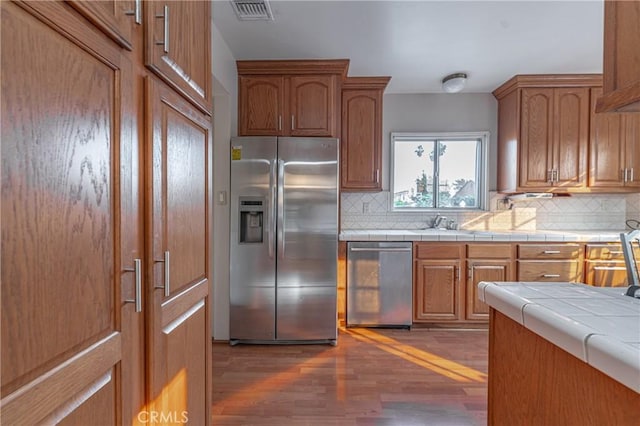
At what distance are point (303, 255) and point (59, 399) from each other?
2.17m

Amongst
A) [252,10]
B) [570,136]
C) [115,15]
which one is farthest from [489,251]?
[115,15]

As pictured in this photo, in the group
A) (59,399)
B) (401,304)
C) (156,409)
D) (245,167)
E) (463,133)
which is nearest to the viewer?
(59,399)

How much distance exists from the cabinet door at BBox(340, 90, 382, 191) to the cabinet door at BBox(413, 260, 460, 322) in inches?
38.3

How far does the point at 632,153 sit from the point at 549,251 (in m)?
1.36

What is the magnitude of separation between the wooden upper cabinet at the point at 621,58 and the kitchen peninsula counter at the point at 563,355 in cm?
54

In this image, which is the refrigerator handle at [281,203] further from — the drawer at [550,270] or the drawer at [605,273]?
the drawer at [605,273]

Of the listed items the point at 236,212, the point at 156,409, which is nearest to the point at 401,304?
the point at 236,212

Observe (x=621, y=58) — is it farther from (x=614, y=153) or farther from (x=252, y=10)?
(x=614, y=153)

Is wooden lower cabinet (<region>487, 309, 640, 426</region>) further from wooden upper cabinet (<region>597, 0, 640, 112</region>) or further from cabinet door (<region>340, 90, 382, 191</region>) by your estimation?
cabinet door (<region>340, 90, 382, 191</region>)

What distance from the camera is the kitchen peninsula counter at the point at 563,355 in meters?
0.59

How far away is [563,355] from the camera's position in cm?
75

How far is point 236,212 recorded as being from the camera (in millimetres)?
2723

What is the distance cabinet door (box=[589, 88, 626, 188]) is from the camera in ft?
10.4

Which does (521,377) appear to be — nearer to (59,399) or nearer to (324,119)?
(59,399)
